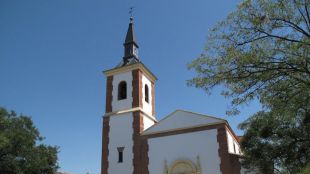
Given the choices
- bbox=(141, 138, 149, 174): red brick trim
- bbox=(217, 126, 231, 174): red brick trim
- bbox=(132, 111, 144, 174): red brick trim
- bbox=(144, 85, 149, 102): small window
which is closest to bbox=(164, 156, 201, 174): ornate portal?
bbox=(141, 138, 149, 174): red brick trim

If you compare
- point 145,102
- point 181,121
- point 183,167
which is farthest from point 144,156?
point 145,102

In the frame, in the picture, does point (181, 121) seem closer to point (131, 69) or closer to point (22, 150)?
point (131, 69)

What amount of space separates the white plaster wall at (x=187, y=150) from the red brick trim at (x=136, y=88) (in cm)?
347

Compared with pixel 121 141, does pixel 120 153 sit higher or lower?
lower

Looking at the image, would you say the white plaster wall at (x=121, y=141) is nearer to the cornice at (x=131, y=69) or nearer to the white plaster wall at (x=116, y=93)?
the white plaster wall at (x=116, y=93)

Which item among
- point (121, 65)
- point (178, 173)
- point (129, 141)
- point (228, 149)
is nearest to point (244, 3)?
point (228, 149)

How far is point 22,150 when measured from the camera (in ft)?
88.7

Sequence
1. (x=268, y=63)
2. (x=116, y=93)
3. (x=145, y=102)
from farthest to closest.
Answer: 1. (x=116, y=93)
2. (x=145, y=102)
3. (x=268, y=63)

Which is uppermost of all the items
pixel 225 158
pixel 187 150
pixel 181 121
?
pixel 181 121

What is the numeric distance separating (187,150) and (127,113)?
5844mm

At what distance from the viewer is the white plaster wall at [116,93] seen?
86.0ft

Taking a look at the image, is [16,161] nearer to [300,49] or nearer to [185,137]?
[185,137]

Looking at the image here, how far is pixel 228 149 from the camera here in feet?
68.5

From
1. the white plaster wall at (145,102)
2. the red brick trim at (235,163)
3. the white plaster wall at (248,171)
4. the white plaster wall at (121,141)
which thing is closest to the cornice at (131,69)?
the white plaster wall at (145,102)
